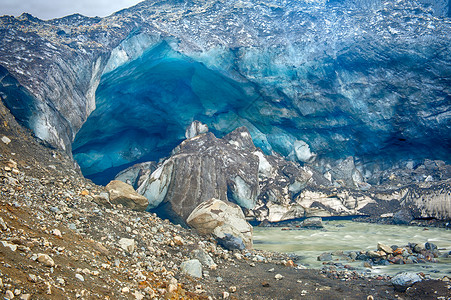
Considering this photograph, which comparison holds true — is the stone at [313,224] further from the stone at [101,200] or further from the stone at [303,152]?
the stone at [101,200]

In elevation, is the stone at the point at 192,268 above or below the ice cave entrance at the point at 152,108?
below

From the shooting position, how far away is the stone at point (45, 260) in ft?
8.84

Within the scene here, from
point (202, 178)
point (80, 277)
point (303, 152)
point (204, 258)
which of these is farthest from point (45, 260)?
point (303, 152)

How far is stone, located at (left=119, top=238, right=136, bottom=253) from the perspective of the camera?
4.29m

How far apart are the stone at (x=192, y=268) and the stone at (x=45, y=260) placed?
6.94 ft

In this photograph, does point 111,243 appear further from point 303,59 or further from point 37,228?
point 303,59

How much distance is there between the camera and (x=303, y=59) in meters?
17.2

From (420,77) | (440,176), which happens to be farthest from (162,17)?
(440,176)

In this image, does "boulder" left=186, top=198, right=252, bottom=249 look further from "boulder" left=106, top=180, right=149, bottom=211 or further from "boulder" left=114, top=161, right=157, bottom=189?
"boulder" left=114, top=161, right=157, bottom=189

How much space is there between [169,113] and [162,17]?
17.6 feet

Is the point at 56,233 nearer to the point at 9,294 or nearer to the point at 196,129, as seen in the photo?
the point at 9,294

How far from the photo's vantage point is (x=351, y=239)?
31.5ft

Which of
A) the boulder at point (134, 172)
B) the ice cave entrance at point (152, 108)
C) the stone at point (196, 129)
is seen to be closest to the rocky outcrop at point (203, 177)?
the boulder at point (134, 172)

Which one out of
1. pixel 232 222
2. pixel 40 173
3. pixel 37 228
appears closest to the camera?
pixel 37 228
